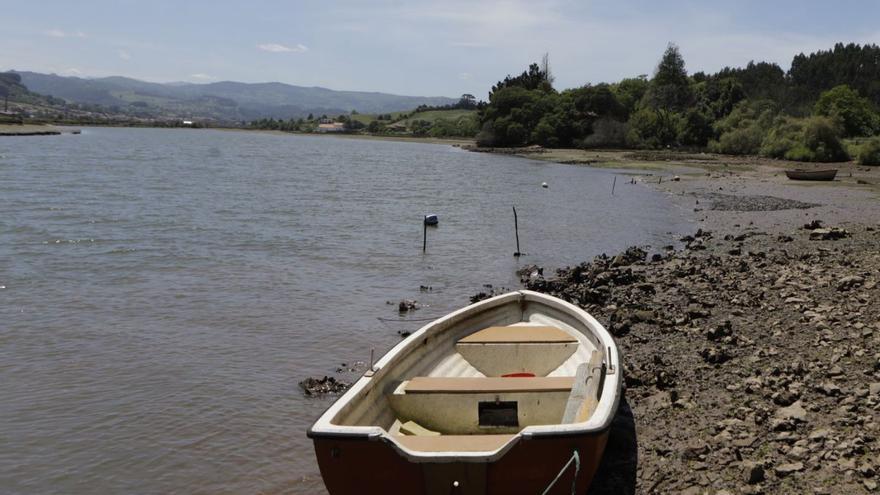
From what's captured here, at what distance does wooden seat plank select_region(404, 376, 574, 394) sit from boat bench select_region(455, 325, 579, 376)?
1.55 m

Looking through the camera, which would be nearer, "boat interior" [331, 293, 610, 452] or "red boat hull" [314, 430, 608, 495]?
"red boat hull" [314, 430, 608, 495]

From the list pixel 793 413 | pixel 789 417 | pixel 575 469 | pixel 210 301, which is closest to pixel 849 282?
pixel 793 413

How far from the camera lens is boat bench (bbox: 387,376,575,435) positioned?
356 inches

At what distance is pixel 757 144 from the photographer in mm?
95312

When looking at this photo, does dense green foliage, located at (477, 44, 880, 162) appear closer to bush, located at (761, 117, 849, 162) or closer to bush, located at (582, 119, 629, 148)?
bush, located at (582, 119, 629, 148)

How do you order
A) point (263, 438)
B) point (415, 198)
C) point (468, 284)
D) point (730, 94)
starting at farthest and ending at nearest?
1. point (730, 94)
2. point (415, 198)
3. point (468, 284)
4. point (263, 438)

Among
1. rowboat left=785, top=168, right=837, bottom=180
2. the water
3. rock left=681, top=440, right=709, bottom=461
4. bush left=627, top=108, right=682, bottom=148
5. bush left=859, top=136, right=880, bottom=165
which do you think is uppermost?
bush left=627, top=108, right=682, bottom=148

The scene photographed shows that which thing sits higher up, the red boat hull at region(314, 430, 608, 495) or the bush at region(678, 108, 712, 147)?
the bush at region(678, 108, 712, 147)

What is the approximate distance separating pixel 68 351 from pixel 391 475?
1046 centimetres

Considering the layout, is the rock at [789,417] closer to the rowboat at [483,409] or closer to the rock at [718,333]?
the rowboat at [483,409]

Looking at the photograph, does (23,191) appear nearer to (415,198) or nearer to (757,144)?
(415,198)

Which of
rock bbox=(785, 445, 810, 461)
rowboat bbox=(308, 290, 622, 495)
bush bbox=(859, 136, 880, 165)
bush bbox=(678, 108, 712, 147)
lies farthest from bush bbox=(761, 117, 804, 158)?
rock bbox=(785, 445, 810, 461)

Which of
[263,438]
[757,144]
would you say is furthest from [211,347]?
[757,144]

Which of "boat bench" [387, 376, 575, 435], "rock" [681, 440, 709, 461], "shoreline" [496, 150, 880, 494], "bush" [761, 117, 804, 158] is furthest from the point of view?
"bush" [761, 117, 804, 158]
